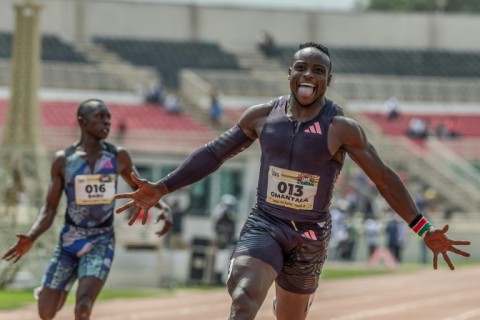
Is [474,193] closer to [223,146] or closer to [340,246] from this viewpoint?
[340,246]

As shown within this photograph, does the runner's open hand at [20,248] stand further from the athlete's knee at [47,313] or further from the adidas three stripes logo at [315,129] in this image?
the adidas three stripes logo at [315,129]

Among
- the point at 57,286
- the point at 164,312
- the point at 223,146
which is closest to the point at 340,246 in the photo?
the point at 164,312

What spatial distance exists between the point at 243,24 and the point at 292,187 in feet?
164

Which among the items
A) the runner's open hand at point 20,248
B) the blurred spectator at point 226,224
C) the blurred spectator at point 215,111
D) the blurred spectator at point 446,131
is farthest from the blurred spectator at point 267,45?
the runner's open hand at point 20,248

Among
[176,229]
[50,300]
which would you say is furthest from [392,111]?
[50,300]

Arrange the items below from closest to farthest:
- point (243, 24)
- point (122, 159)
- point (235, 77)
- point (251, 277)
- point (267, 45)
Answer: point (251, 277) < point (122, 159) < point (235, 77) < point (267, 45) < point (243, 24)

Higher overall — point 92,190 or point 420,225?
point 420,225

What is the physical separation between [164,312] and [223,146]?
9435 mm

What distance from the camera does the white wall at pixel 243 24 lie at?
179 feet

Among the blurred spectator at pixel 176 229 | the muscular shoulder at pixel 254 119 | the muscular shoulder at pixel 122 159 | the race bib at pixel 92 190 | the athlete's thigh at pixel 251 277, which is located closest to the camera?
the athlete's thigh at pixel 251 277

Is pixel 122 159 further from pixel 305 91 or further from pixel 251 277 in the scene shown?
pixel 251 277

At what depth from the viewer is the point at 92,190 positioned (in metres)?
11.2

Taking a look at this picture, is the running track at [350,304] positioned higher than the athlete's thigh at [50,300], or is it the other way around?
the athlete's thigh at [50,300]

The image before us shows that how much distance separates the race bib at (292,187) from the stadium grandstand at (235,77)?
20.6 metres
